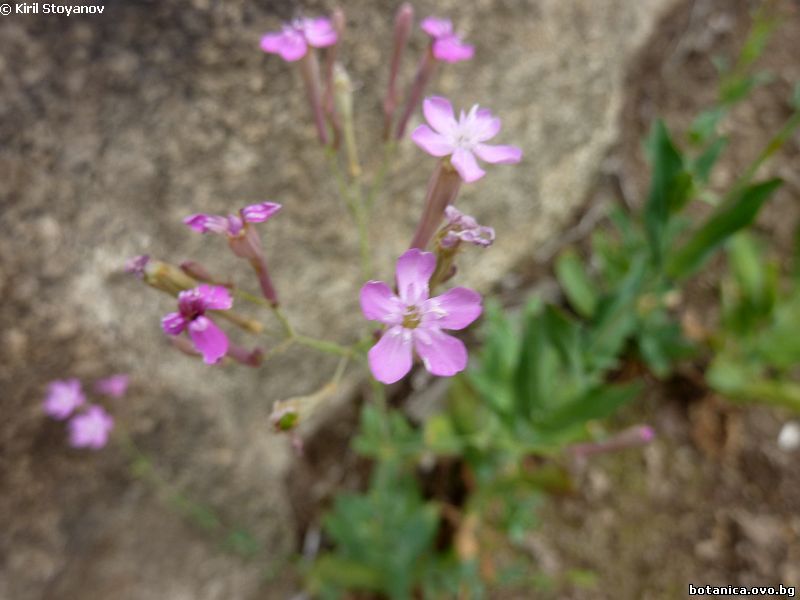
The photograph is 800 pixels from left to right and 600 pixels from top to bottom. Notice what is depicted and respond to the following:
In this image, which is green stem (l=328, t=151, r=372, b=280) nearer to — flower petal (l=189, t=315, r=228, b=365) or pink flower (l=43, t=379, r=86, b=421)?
flower petal (l=189, t=315, r=228, b=365)

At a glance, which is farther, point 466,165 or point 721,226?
A: point 721,226

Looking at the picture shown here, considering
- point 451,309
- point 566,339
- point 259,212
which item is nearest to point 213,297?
point 259,212

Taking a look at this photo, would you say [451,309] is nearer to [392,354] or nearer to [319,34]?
[392,354]

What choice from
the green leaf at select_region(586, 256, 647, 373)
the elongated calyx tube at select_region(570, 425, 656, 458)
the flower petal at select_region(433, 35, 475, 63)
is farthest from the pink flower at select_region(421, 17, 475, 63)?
the elongated calyx tube at select_region(570, 425, 656, 458)

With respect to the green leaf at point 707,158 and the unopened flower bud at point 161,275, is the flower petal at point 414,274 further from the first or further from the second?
the green leaf at point 707,158

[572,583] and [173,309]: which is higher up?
[173,309]

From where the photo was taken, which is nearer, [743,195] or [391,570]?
[743,195]

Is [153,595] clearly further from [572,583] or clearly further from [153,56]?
[153,56]

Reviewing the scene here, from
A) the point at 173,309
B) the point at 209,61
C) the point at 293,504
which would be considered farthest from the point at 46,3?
the point at 293,504
